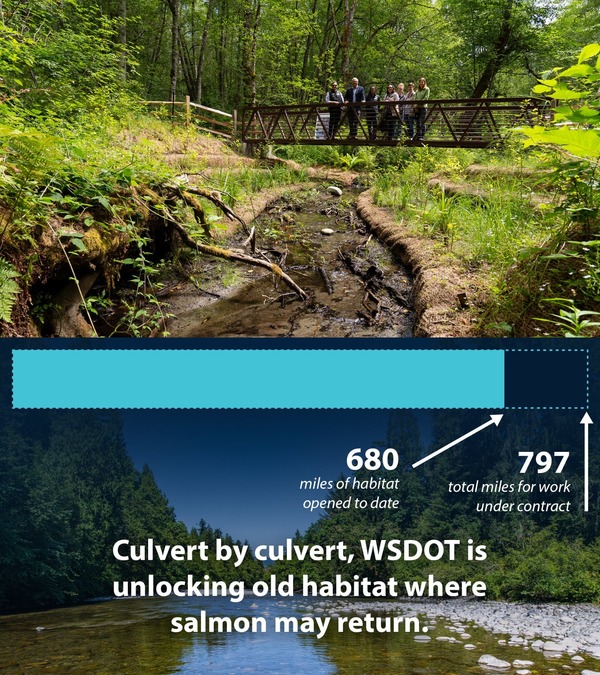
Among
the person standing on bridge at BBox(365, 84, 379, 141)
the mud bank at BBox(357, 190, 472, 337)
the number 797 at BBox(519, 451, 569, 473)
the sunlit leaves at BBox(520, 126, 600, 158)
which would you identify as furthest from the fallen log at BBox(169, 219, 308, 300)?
the person standing on bridge at BBox(365, 84, 379, 141)

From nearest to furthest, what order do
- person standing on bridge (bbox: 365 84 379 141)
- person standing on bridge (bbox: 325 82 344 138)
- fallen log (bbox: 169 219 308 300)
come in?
fallen log (bbox: 169 219 308 300) < person standing on bridge (bbox: 365 84 379 141) < person standing on bridge (bbox: 325 82 344 138)

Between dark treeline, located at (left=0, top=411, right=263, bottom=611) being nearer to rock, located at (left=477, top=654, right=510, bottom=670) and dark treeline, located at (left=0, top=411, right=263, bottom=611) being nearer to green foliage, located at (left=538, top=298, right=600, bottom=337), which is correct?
rock, located at (left=477, top=654, right=510, bottom=670)

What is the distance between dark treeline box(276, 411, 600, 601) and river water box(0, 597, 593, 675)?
148 mm

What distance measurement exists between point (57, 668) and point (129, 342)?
934 mm

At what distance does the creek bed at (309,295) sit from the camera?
4.83 m

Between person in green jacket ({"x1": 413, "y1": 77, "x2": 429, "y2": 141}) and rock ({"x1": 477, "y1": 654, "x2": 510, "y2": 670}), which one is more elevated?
person in green jacket ({"x1": 413, "y1": 77, "x2": 429, "y2": 141})

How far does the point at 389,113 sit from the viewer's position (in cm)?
1342

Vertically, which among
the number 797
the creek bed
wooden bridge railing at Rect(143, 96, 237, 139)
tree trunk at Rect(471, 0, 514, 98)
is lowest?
the number 797

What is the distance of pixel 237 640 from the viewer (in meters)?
1.55

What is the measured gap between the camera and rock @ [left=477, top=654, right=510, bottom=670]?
153 centimetres

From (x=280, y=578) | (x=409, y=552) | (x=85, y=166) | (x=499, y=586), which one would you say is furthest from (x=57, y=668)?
(x=85, y=166)

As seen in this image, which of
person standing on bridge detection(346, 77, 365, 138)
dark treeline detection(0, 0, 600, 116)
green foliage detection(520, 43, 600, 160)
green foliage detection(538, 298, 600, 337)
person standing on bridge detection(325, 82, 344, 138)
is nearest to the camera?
Answer: green foliage detection(520, 43, 600, 160)

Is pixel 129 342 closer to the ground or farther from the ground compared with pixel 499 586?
farther from the ground

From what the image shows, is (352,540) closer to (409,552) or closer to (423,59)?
(409,552)
